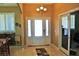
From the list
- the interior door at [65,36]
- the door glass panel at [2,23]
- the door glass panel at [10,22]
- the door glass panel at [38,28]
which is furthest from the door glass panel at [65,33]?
the door glass panel at [2,23]

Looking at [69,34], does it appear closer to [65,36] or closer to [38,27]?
[65,36]

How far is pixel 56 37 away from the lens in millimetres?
2117

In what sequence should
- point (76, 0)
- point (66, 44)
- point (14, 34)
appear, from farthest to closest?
point (66, 44)
point (14, 34)
point (76, 0)

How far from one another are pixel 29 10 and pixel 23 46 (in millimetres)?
599

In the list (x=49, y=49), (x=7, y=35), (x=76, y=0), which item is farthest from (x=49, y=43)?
(x=76, y=0)

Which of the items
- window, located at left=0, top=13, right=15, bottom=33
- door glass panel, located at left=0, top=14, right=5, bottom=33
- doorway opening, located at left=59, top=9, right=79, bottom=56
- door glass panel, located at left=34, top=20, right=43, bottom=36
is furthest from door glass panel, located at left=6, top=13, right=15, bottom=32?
doorway opening, located at left=59, top=9, right=79, bottom=56

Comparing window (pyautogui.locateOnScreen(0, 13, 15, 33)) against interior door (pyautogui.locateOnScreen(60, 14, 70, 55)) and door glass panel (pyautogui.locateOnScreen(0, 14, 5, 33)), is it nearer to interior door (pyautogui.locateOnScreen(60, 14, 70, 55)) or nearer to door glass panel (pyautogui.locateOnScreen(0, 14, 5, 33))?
door glass panel (pyautogui.locateOnScreen(0, 14, 5, 33))

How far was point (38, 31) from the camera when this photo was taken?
1.94 meters

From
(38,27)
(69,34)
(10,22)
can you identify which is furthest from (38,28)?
(69,34)

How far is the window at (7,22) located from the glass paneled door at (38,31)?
0.91ft

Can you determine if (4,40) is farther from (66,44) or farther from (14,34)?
(66,44)

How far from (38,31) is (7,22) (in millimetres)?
511

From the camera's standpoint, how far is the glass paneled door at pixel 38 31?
6.34 ft

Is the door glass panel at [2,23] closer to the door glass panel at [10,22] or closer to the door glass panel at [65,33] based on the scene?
the door glass panel at [10,22]
